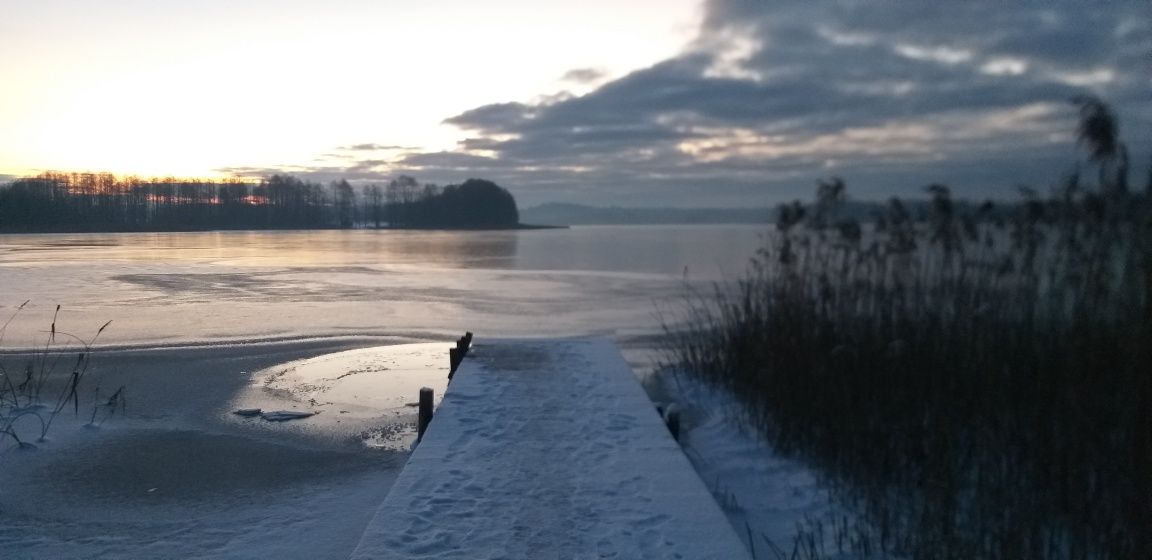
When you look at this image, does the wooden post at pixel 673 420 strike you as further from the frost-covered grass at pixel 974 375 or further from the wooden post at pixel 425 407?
the wooden post at pixel 425 407

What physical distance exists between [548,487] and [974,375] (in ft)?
10.0

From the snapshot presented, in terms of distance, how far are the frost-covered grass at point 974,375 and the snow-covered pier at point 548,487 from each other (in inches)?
42.9

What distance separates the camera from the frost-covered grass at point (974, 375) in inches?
159

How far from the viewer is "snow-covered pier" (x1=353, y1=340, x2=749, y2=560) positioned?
3.39 metres

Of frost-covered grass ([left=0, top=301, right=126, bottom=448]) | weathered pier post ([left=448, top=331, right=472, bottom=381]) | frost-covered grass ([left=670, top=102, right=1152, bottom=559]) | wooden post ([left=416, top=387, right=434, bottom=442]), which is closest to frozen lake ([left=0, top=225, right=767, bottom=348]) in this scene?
frost-covered grass ([left=0, top=301, right=126, bottom=448])

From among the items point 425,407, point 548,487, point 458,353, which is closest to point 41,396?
point 458,353

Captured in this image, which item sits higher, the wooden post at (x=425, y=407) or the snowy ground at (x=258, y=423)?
the wooden post at (x=425, y=407)

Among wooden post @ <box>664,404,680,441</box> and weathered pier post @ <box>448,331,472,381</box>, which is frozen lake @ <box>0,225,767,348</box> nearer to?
weathered pier post @ <box>448,331,472,381</box>

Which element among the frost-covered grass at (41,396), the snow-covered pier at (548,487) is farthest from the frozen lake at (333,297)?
the snow-covered pier at (548,487)

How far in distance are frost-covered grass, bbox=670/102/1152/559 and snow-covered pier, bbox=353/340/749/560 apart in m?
1.09

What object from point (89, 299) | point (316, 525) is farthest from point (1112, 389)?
point (89, 299)

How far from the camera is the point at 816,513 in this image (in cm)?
471

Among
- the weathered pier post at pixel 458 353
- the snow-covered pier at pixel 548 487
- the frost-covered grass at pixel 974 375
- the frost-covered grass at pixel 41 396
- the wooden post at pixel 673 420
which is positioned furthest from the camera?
the weathered pier post at pixel 458 353

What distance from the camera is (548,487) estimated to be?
4.09 m
